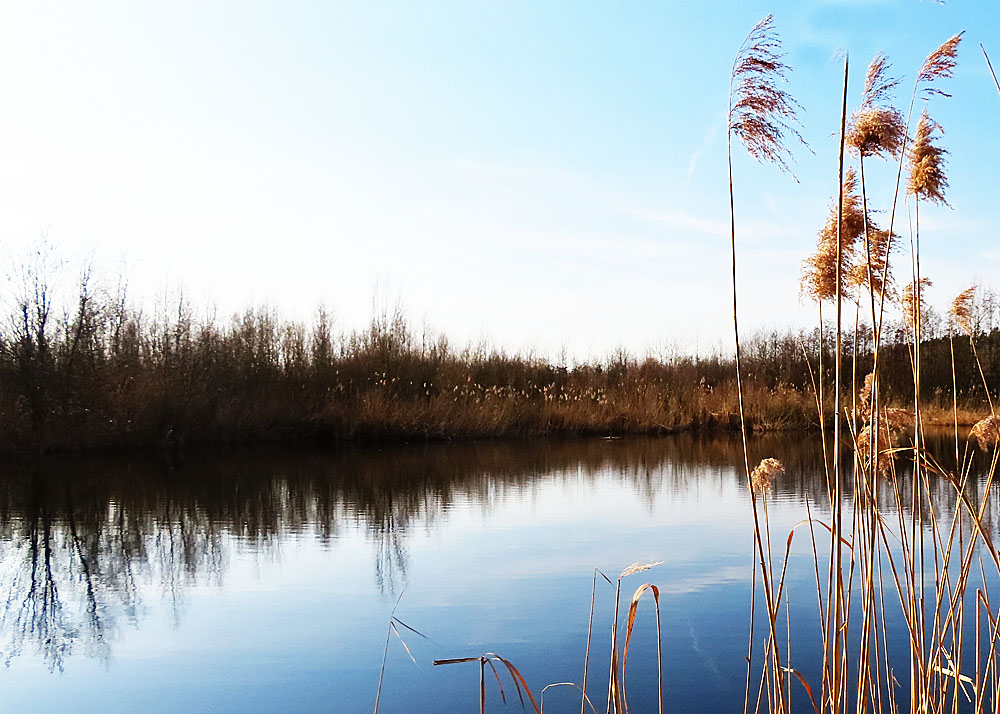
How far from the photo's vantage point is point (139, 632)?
4.07m

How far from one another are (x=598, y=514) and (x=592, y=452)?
A: 19.6 ft

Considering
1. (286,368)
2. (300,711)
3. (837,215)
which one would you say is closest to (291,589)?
(300,711)

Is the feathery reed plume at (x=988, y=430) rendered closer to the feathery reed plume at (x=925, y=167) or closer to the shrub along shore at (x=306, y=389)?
the feathery reed plume at (x=925, y=167)

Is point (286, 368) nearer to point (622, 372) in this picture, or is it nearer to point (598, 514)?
point (622, 372)

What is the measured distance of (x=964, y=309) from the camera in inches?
79.5

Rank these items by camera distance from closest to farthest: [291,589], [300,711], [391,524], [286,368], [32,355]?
[300,711] → [291,589] → [391,524] → [32,355] → [286,368]

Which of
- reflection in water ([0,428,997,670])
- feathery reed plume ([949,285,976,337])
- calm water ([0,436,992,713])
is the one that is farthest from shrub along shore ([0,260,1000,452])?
feathery reed plume ([949,285,976,337])

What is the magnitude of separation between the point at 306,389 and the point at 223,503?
28.2ft

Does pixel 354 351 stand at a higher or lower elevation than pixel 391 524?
higher

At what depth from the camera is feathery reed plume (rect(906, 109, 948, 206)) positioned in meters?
1.68

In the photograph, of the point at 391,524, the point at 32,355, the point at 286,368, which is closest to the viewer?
the point at 391,524

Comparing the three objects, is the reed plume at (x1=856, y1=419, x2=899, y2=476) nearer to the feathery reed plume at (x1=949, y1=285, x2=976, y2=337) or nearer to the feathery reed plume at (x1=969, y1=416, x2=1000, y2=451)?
the feathery reed plume at (x1=969, y1=416, x2=1000, y2=451)

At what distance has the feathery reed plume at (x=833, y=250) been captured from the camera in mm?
1729

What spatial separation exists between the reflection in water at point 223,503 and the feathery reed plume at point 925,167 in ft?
11.1
